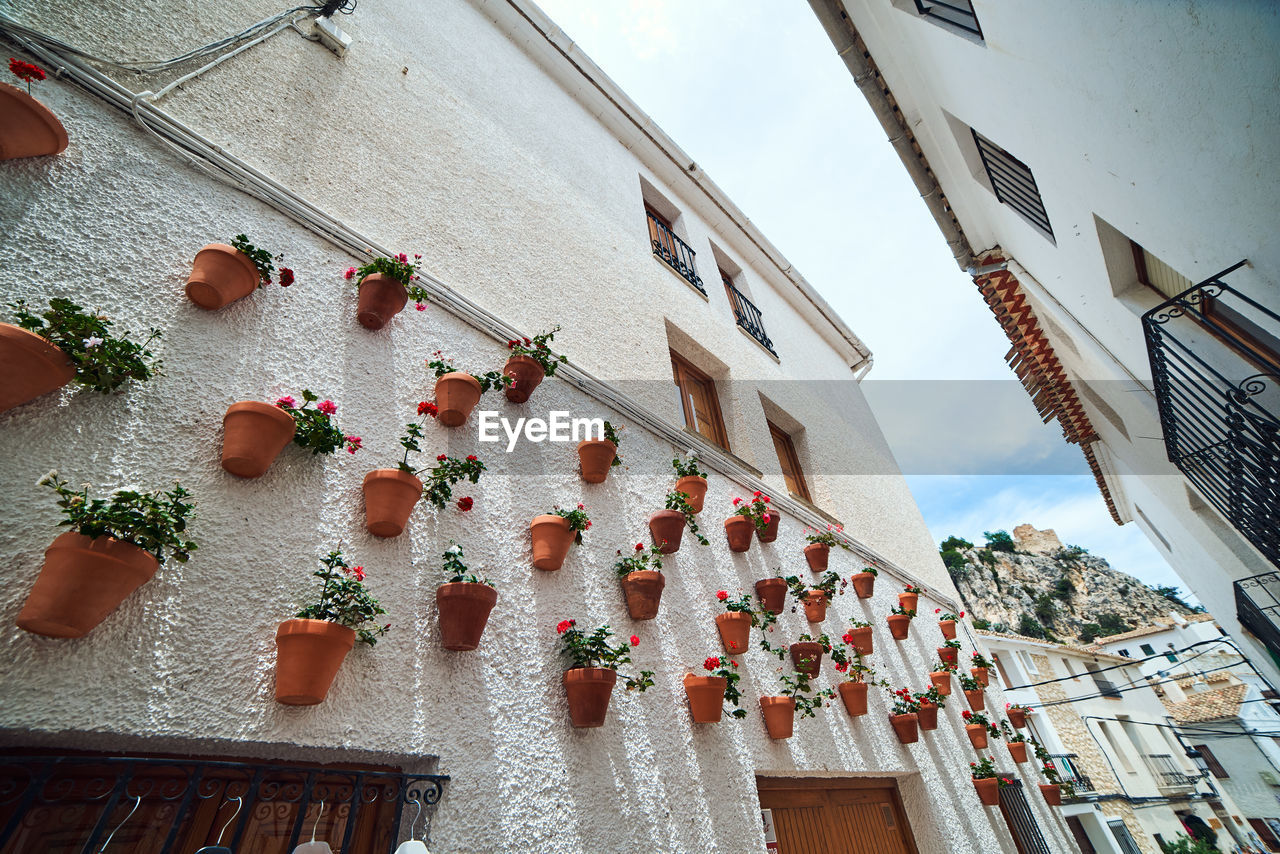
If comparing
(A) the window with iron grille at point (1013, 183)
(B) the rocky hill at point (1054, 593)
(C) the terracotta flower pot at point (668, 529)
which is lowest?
(C) the terracotta flower pot at point (668, 529)

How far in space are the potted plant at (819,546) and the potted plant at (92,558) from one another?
4.32 meters

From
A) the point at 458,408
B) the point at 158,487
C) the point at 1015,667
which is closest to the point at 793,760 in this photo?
the point at 458,408

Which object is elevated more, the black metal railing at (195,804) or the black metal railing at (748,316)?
the black metal railing at (748,316)

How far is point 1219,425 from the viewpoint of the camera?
11.1 feet

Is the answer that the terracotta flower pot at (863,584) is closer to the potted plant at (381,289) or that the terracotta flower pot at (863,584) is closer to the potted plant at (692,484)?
the potted plant at (692,484)

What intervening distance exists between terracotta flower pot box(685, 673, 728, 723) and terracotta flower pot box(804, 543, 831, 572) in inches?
82.2

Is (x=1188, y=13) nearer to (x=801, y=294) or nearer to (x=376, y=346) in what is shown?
(x=376, y=346)

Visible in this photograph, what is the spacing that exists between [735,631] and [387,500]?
2.27 m

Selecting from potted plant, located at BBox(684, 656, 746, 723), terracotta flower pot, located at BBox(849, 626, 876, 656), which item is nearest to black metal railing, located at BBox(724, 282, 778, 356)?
terracotta flower pot, located at BBox(849, 626, 876, 656)

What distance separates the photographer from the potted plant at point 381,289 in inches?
99.4

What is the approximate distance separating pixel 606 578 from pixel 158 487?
1.94 metres

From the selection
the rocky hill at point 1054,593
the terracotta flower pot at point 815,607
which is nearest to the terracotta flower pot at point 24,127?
the terracotta flower pot at point 815,607

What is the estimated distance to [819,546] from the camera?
478 centimetres

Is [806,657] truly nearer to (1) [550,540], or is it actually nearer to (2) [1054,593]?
(1) [550,540]
